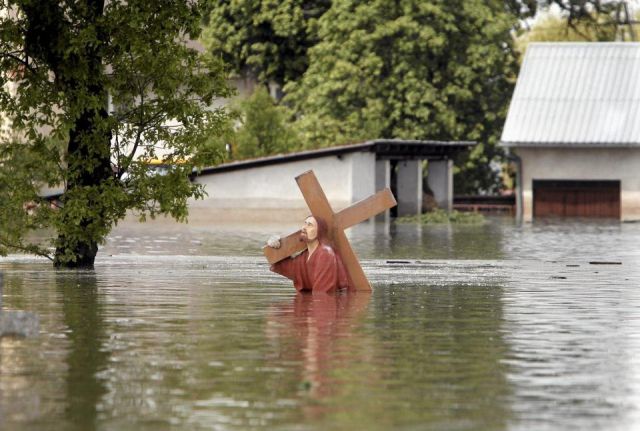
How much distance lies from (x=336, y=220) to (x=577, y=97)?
5819 centimetres

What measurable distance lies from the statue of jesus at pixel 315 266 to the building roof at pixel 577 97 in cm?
5450

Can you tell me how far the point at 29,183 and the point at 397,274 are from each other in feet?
20.9

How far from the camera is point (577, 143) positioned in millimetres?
78188

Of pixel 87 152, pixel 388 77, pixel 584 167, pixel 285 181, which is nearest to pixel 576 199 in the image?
pixel 584 167

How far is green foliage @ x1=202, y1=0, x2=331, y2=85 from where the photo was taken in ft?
289

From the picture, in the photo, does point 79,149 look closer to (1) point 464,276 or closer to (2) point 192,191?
(2) point 192,191

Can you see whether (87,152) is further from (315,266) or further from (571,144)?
(571,144)

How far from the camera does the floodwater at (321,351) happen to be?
12.8 meters

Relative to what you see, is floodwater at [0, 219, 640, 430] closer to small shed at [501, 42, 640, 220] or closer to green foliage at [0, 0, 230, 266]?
green foliage at [0, 0, 230, 266]

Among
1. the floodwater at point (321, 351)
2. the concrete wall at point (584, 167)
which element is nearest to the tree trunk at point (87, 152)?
the floodwater at point (321, 351)

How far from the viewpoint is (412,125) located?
82062mm

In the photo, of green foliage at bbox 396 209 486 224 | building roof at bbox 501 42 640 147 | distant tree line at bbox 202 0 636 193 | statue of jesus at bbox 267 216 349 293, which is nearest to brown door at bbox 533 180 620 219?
building roof at bbox 501 42 640 147

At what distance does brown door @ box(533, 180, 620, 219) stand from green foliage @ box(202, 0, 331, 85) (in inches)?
587

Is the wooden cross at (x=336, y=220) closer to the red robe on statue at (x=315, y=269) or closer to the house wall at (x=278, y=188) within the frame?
the red robe on statue at (x=315, y=269)
